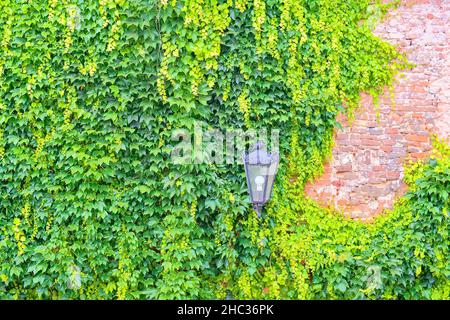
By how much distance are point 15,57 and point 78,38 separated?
23.6 inches

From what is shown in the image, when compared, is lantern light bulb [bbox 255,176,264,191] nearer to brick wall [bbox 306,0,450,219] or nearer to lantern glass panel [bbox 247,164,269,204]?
lantern glass panel [bbox 247,164,269,204]

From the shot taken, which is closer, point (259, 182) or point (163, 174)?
point (259, 182)

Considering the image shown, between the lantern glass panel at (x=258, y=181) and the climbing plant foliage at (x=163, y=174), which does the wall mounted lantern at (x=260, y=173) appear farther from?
the climbing plant foliage at (x=163, y=174)

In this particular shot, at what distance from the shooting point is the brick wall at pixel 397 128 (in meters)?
5.32

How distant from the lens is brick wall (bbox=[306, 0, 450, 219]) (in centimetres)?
532

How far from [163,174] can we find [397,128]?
2.25 m

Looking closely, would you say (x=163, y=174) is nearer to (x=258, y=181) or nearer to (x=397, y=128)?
(x=258, y=181)

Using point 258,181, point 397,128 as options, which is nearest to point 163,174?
point 258,181

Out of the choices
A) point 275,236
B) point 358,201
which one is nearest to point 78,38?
point 275,236

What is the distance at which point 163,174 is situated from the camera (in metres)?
5.09

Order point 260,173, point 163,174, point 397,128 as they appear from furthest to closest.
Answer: point 397,128
point 163,174
point 260,173

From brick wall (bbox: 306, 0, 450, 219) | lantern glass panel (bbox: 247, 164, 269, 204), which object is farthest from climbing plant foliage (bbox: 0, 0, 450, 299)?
lantern glass panel (bbox: 247, 164, 269, 204)

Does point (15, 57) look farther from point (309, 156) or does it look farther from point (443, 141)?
point (443, 141)

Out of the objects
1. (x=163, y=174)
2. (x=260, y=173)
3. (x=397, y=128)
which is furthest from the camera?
(x=397, y=128)
